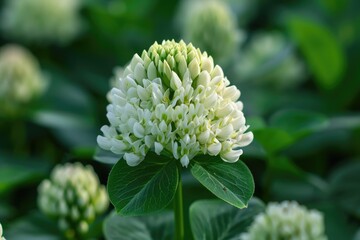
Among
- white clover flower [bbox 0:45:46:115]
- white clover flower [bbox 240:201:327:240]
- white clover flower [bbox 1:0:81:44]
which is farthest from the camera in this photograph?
white clover flower [bbox 1:0:81:44]

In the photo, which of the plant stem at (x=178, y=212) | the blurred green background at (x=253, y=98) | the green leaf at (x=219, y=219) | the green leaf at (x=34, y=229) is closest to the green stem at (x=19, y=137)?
the blurred green background at (x=253, y=98)

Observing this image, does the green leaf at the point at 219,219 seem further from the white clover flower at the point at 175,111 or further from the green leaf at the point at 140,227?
the white clover flower at the point at 175,111

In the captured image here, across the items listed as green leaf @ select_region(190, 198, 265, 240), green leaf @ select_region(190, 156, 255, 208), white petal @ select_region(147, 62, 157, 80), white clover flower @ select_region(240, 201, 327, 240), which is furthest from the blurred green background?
white petal @ select_region(147, 62, 157, 80)

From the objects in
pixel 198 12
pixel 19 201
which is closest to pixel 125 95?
pixel 19 201

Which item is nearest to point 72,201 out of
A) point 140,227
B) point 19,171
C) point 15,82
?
point 140,227

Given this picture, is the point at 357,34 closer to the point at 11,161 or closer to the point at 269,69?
the point at 269,69

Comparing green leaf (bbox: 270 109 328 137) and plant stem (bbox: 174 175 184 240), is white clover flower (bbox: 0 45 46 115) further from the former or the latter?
plant stem (bbox: 174 175 184 240)
